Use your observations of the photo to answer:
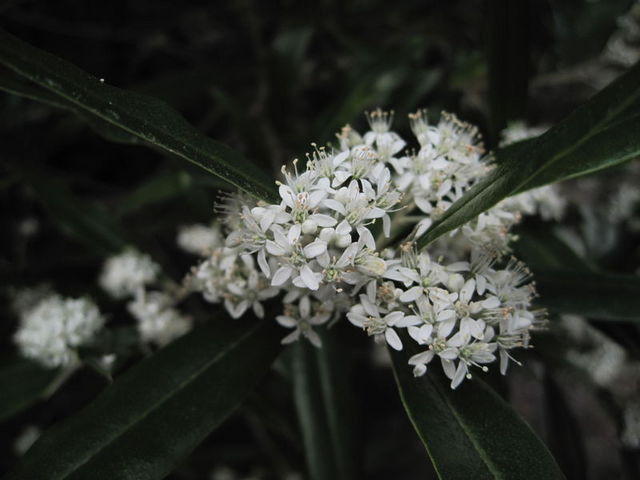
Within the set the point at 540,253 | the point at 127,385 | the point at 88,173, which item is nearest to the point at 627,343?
the point at 540,253

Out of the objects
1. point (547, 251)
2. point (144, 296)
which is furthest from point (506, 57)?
point (144, 296)

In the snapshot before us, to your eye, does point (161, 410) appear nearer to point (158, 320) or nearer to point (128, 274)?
point (158, 320)

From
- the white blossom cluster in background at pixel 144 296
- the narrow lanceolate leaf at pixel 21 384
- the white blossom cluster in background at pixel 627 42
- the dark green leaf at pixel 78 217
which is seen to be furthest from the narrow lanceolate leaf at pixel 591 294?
the white blossom cluster in background at pixel 627 42

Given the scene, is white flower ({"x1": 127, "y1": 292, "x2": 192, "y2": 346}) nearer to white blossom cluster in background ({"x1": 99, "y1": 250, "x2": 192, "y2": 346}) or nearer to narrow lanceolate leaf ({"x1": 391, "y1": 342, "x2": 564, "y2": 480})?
white blossom cluster in background ({"x1": 99, "y1": 250, "x2": 192, "y2": 346})

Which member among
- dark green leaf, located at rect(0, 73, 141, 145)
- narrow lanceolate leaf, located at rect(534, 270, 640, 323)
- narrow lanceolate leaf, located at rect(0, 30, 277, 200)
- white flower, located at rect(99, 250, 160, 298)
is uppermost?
white flower, located at rect(99, 250, 160, 298)

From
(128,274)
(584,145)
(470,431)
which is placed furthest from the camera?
(128,274)

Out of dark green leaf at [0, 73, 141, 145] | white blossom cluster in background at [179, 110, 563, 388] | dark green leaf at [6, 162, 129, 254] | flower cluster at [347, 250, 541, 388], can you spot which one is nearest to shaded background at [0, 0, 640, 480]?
dark green leaf at [6, 162, 129, 254]
